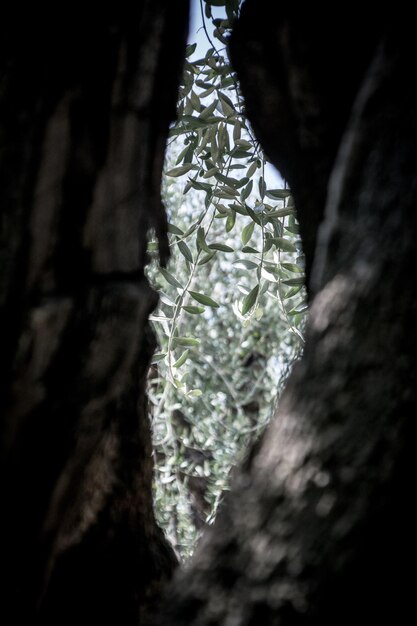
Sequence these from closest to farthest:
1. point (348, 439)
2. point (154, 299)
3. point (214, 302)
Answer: point (348, 439)
point (154, 299)
point (214, 302)

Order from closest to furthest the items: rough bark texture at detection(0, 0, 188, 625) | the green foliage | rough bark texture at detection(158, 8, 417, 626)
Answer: rough bark texture at detection(158, 8, 417, 626) → rough bark texture at detection(0, 0, 188, 625) → the green foliage

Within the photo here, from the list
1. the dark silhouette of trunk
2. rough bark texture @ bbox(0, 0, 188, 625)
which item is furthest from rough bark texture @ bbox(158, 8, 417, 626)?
rough bark texture @ bbox(0, 0, 188, 625)

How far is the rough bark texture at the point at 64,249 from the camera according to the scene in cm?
77

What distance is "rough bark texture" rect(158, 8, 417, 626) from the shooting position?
67 cm

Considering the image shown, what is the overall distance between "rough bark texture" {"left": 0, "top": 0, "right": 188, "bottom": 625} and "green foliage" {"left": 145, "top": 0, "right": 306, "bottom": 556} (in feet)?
3.00

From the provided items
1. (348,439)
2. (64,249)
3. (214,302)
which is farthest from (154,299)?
(214,302)

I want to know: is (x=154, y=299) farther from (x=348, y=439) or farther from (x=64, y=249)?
(x=348, y=439)

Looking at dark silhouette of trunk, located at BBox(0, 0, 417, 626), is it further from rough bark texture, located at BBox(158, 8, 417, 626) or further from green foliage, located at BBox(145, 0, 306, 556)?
green foliage, located at BBox(145, 0, 306, 556)

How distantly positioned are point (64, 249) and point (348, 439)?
14.4 inches

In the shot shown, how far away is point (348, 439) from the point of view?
70cm

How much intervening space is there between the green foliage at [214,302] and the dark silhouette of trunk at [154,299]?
2.80 ft

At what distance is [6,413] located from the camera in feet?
2.50

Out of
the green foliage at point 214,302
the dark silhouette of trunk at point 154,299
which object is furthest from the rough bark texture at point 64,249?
the green foliage at point 214,302

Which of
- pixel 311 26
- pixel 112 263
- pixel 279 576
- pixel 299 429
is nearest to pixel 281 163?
pixel 311 26
